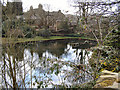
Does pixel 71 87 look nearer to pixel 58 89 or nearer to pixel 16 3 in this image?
pixel 58 89

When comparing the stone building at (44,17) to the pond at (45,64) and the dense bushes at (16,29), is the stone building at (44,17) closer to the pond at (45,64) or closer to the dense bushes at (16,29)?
the dense bushes at (16,29)

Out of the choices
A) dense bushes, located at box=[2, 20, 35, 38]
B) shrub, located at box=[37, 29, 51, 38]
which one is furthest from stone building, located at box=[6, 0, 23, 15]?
shrub, located at box=[37, 29, 51, 38]

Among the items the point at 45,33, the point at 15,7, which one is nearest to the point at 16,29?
the point at 15,7

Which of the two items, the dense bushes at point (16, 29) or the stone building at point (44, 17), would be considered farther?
the stone building at point (44, 17)

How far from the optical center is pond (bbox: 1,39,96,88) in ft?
5.49

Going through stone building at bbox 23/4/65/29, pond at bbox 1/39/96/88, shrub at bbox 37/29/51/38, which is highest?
stone building at bbox 23/4/65/29

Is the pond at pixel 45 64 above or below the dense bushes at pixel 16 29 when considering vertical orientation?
below

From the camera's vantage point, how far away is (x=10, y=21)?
1620mm

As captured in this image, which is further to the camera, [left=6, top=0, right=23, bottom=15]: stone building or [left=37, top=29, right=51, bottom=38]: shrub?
[left=37, top=29, right=51, bottom=38]: shrub

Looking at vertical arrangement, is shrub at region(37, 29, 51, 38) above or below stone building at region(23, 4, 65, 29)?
below

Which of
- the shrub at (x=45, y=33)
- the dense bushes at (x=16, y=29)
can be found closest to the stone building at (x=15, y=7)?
the dense bushes at (x=16, y=29)

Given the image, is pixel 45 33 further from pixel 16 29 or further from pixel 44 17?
pixel 16 29

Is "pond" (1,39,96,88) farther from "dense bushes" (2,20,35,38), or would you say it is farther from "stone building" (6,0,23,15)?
"stone building" (6,0,23,15)

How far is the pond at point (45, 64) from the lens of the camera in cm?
167
